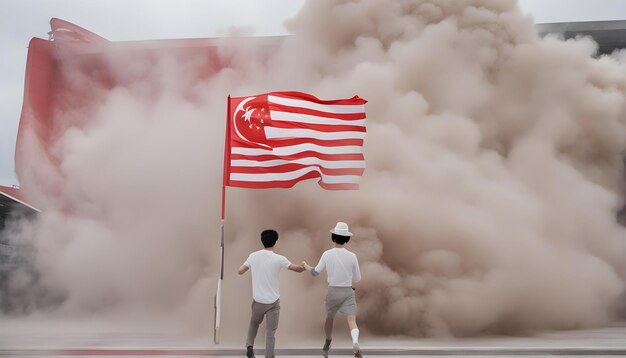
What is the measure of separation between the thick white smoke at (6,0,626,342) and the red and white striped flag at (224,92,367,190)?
105cm

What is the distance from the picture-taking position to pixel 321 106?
8.39 m

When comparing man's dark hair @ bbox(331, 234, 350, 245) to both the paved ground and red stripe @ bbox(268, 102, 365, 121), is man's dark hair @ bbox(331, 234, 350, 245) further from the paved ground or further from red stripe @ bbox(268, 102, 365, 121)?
red stripe @ bbox(268, 102, 365, 121)

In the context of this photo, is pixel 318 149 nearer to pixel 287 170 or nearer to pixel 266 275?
pixel 287 170

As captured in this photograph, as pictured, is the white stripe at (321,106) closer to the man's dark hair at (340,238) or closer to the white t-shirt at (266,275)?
the man's dark hair at (340,238)

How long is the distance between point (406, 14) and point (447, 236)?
4.53m

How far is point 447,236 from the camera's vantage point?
9078 mm

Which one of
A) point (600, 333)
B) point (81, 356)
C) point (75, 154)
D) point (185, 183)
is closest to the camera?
point (81, 356)

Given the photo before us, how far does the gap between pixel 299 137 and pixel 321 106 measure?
0.52 metres

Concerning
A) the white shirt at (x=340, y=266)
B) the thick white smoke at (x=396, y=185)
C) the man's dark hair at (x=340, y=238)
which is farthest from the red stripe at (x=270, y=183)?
the white shirt at (x=340, y=266)

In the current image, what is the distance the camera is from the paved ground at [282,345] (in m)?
7.04

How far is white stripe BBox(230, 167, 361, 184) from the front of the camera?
314 inches

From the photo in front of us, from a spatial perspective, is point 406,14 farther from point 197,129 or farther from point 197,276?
point 197,276

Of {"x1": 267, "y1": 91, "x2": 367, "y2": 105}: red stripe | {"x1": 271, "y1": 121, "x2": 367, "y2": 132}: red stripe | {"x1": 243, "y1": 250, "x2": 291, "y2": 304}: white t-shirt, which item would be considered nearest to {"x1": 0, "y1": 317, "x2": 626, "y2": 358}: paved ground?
{"x1": 243, "y1": 250, "x2": 291, "y2": 304}: white t-shirt

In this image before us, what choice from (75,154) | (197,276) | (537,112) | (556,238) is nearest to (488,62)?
(537,112)
